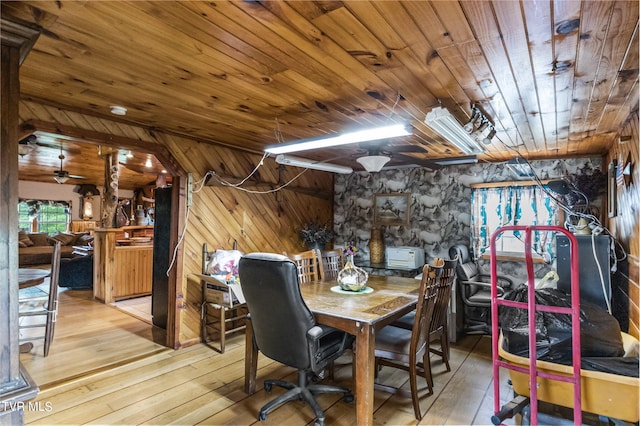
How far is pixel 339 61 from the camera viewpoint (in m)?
1.81

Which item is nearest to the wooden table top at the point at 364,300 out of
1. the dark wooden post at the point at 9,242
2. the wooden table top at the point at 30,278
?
the dark wooden post at the point at 9,242

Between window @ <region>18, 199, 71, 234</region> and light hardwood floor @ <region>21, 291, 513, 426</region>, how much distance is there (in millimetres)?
7958

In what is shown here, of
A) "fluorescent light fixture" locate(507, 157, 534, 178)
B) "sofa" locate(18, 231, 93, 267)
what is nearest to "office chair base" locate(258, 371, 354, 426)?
"fluorescent light fixture" locate(507, 157, 534, 178)

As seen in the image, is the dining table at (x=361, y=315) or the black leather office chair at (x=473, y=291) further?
the black leather office chair at (x=473, y=291)

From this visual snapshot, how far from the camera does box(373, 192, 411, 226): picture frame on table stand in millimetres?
5332

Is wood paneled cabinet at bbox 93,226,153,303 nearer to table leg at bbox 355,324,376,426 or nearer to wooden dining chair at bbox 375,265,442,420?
wooden dining chair at bbox 375,265,442,420

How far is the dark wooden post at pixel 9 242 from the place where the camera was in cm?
135

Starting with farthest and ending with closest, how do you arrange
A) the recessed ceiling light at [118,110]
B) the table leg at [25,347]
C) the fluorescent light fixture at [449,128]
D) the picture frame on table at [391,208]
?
the picture frame on table at [391,208], the table leg at [25,347], the recessed ceiling light at [118,110], the fluorescent light fixture at [449,128]

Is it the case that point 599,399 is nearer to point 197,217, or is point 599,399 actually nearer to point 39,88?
point 197,217

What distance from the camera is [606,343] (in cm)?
192

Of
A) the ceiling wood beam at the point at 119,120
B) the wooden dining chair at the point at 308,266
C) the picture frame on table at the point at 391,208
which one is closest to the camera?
the ceiling wood beam at the point at 119,120

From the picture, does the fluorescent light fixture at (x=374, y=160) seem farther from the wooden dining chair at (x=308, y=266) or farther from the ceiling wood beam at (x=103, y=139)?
the ceiling wood beam at (x=103, y=139)

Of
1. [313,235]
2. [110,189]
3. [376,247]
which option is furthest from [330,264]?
[110,189]

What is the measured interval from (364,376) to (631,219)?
7.46ft
